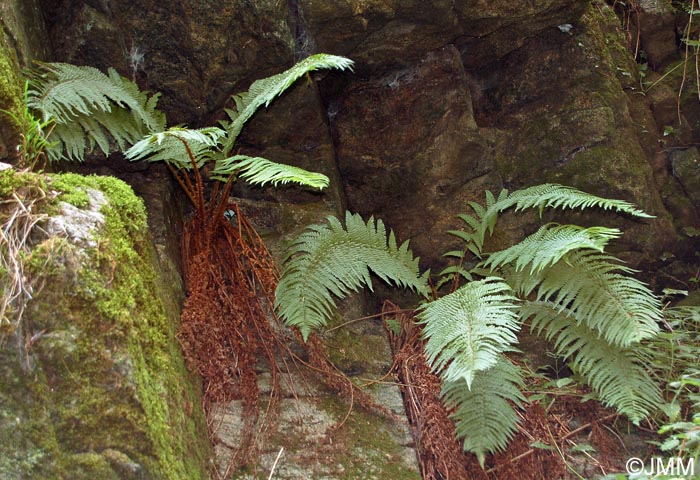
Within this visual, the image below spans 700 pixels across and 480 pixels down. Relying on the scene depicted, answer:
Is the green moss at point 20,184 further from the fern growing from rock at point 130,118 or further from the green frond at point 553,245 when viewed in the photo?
the green frond at point 553,245

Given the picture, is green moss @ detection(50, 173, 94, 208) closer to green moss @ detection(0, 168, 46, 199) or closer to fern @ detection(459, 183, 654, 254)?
green moss @ detection(0, 168, 46, 199)

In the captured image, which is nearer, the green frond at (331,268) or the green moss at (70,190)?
the green moss at (70,190)

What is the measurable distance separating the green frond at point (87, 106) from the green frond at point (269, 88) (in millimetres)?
345

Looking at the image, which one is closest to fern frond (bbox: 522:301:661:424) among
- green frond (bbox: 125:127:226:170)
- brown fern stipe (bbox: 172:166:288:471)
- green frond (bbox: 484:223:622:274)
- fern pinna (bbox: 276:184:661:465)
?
fern pinna (bbox: 276:184:661:465)

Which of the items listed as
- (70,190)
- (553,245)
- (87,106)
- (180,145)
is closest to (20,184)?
(70,190)

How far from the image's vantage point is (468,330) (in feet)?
8.36

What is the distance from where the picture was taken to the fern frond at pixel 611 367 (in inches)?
105

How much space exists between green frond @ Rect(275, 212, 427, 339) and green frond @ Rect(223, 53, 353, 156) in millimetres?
610

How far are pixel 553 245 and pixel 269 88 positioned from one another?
150cm

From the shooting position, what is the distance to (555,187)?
11.0ft

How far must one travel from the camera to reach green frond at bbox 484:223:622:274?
266cm

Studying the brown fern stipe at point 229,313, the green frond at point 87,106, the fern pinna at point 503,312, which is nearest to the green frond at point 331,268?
the fern pinna at point 503,312

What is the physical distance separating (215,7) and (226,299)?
1579mm

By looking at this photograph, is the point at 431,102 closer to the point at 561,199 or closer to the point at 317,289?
the point at 561,199
